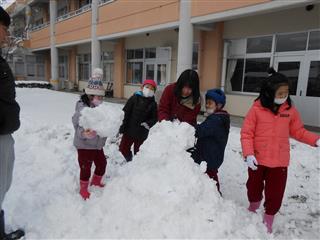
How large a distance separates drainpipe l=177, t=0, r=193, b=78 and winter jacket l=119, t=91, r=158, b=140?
20.7ft

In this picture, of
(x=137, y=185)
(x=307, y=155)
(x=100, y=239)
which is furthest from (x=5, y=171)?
(x=307, y=155)

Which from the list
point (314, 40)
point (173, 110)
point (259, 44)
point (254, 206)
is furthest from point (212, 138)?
point (259, 44)

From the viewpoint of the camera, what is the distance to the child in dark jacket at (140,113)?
12.8ft

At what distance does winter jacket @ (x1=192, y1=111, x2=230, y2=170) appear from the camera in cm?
311

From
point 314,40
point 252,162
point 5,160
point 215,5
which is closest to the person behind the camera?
point 5,160

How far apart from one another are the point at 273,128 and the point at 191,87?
3.27ft

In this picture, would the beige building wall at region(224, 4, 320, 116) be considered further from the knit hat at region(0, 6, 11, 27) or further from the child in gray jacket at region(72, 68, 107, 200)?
the knit hat at region(0, 6, 11, 27)

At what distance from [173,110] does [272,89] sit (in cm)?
114

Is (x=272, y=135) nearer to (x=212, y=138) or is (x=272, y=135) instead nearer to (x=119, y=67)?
(x=212, y=138)

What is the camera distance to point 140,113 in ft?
12.9

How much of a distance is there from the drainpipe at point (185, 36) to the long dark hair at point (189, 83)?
681cm

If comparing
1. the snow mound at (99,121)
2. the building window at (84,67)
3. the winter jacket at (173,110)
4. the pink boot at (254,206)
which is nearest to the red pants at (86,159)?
the snow mound at (99,121)

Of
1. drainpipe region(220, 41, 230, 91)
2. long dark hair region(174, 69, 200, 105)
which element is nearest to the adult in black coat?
long dark hair region(174, 69, 200, 105)

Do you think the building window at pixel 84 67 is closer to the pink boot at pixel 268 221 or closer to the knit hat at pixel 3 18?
the knit hat at pixel 3 18
